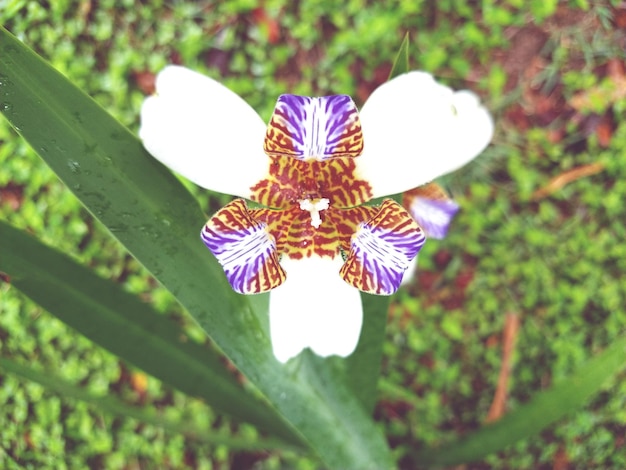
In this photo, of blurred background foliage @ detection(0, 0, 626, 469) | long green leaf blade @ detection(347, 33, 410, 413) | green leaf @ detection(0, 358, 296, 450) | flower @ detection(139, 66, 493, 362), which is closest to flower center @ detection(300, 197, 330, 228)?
flower @ detection(139, 66, 493, 362)

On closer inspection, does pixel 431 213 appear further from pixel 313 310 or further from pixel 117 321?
pixel 117 321

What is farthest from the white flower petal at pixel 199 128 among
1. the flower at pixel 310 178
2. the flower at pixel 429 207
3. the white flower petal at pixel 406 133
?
the flower at pixel 429 207

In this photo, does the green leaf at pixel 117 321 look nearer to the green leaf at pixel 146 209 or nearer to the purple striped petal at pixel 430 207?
the green leaf at pixel 146 209

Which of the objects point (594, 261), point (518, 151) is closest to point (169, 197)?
point (518, 151)

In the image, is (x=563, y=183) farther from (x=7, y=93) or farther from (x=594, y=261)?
(x=7, y=93)

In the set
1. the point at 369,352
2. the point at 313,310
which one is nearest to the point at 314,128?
the point at 313,310

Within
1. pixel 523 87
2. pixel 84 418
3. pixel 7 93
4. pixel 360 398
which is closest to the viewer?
pixel 7 93

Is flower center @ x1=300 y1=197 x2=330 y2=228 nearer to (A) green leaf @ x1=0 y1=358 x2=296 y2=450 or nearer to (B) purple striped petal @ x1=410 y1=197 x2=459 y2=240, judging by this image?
(B) purple striped petal @ x1=410 y1=197 x2=459 y2=240
